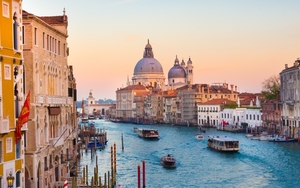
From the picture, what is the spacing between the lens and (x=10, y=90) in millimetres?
8961

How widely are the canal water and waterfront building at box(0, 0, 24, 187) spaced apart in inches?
295

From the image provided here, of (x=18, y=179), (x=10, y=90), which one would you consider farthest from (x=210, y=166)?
(x=10, y=90)

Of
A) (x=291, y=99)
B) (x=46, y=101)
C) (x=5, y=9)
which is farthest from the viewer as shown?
(x=291, y=99)

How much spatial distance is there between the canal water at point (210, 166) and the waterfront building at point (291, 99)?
3002 mm

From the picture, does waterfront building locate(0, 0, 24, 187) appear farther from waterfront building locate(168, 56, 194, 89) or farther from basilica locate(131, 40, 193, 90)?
waterfront building locate(168, 56, 194, 89)

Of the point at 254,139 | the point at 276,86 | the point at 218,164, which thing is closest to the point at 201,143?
the point at 254,139

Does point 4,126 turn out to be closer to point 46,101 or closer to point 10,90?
point 10,90

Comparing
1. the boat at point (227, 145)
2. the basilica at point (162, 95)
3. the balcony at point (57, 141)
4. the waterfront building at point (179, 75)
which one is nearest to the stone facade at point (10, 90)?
the balcony at point (57, 141)

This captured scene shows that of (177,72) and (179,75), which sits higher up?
(177,72)

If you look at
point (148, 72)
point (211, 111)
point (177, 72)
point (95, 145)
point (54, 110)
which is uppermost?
point (148, 72)

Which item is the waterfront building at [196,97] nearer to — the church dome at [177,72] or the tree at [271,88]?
the tree at [271,88]

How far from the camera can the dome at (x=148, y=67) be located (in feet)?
302

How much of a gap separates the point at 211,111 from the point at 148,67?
40.0 metres

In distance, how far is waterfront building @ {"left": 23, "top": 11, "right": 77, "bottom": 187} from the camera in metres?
11.0
